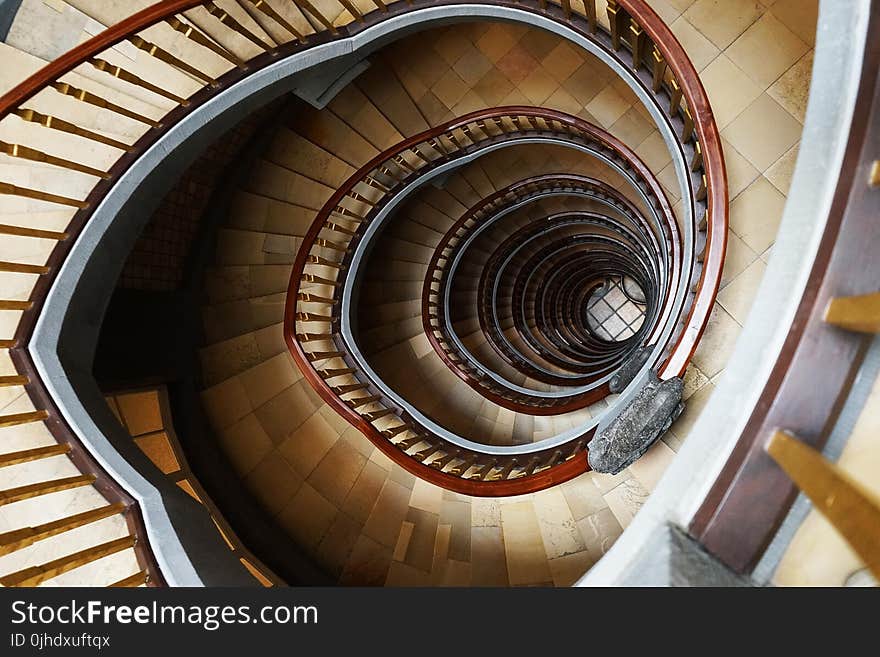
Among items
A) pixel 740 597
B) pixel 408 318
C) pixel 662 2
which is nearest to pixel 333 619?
pixel 740 597

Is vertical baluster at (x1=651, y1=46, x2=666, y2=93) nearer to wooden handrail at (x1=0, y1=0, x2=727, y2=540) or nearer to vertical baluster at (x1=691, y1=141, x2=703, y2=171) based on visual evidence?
wooden handrail at (x1=0, y1=0, x2=727, y2=540)

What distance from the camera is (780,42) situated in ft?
11.3

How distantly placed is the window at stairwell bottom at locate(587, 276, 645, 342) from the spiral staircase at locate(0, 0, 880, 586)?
715 cm

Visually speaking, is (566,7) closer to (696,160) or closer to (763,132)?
(696,160)

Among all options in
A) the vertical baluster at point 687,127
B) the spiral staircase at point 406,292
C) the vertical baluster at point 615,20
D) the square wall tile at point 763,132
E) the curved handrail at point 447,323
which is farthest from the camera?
the curved handrail at point 447,323

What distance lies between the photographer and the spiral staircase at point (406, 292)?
1.55 meters

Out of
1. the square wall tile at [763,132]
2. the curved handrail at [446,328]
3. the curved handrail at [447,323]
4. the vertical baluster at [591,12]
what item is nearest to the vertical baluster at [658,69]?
the vertical baluster at [591,12]

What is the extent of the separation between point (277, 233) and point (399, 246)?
2235 mm

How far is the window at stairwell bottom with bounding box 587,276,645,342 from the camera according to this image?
51.1ft

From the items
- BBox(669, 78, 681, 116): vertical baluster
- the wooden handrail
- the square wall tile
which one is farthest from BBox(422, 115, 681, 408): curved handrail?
the square wall tile

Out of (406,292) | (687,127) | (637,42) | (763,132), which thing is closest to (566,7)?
(637,42)

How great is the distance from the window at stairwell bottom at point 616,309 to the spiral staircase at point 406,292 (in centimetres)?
715

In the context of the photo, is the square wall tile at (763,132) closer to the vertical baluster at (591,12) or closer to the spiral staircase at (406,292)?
the spiral staircase at (406,292)

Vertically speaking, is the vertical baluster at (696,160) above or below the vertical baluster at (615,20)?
below
